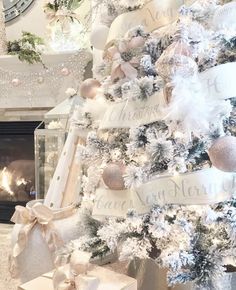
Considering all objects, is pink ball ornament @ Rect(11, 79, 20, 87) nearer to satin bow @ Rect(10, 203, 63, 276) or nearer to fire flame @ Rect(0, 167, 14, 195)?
fire flame @ Rect(0, 167, 14, 195)

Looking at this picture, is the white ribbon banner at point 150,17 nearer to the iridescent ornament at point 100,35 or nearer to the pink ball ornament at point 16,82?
the iridescent ornament at point 100,35

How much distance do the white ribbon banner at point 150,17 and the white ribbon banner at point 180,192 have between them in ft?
1.72

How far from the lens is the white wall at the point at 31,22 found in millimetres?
3098

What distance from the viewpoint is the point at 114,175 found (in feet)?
4.02

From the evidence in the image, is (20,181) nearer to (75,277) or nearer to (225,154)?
(75,277)

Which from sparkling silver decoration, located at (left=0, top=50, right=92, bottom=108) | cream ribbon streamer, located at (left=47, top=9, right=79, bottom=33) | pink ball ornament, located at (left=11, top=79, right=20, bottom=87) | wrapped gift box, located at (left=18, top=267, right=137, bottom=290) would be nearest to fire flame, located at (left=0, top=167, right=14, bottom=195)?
sparkling silver decoration, located at (left=0, top=50, right=92, bottom=108)

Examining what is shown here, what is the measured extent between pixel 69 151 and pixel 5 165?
176 cm

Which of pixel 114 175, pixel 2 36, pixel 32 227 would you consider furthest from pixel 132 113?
pixel 2 36

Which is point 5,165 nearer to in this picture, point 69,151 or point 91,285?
point 69,151

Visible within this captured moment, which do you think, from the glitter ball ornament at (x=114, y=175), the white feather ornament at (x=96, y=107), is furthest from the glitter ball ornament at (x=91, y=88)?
the glitter ball ornament at (x=114, y=175)

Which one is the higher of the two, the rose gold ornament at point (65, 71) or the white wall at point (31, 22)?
the white wall at point (31, 22)

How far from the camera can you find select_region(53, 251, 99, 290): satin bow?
1.15 metres

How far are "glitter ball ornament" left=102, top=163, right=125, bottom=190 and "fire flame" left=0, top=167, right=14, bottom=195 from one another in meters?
2.27

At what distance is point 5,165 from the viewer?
344cm
